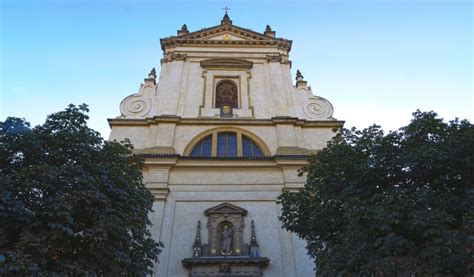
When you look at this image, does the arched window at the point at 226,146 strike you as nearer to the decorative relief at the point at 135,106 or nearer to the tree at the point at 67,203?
the decorative relief at the point at 135,106

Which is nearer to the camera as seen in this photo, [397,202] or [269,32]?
[397,202]

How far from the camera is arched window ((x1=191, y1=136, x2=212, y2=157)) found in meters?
18.2

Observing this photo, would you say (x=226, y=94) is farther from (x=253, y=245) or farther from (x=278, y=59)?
(x=253, y=245)

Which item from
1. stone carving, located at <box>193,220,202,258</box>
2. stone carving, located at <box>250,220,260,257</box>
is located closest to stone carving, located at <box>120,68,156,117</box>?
stone carving, located at <box>193,220,202,258</box>

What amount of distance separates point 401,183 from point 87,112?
303 inches

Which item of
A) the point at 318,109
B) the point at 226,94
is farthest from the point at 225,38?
the point at 318,109

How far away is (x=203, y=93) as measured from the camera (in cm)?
2086

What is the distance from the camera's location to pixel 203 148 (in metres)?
18.5

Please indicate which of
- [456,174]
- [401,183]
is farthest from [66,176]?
[456,174]

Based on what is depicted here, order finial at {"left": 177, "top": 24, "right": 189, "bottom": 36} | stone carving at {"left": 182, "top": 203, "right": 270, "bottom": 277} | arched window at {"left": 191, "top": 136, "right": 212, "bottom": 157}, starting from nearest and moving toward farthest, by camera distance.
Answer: stone carving at {"left": 182, "top": 203, "right": 270, "bottom": 277} < arched window at {"left": 191, "top": 136, "right": 212, "bottom": 157} < finial at {"left": 177, "top": 24, "right": 189, "bottom": 36}

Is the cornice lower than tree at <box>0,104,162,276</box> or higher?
higher

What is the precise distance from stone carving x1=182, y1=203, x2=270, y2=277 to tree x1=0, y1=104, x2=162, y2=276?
14.6 feet

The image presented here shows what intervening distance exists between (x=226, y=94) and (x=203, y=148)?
13.6ft

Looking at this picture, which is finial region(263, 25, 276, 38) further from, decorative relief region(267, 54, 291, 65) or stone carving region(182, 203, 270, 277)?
stone carving region(182, 203, 270, 277)
